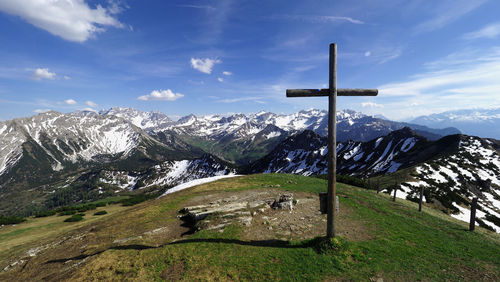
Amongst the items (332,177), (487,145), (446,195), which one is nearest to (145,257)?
(332,177)

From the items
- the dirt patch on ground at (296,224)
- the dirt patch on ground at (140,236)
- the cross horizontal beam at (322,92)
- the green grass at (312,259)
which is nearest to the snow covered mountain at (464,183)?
the dirt patch on ground at (296,224)

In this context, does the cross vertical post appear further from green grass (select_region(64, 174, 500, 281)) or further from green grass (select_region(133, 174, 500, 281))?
green grass (select_region(133, 174, 500, 281))

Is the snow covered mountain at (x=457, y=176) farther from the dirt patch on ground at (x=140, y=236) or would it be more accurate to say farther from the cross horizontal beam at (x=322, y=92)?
the cross horizontal beam at (x=322, y=92)

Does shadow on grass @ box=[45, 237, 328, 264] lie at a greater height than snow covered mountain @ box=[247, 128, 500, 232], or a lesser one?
greater

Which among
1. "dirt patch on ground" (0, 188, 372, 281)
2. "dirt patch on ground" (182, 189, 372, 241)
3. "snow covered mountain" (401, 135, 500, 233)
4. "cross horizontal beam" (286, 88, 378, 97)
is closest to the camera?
"cross horizontal beam" (286, 88, 378, 97)

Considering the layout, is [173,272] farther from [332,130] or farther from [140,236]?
[332,130]

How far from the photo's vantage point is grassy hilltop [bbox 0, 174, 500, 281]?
1088 cm

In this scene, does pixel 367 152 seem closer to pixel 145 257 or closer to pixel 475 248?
pixel 475 248

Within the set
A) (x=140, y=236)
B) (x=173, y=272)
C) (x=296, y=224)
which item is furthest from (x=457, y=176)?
(x=140, y=236)

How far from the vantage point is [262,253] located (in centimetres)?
1235

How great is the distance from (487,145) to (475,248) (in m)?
138

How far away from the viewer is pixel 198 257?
12.2 metres

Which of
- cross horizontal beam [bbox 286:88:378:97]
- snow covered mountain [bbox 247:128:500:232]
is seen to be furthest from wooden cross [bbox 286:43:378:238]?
snow covered mountain [bbox 247:128:500:232]

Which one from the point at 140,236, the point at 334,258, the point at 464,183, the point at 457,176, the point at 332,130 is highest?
the point at 332,130
